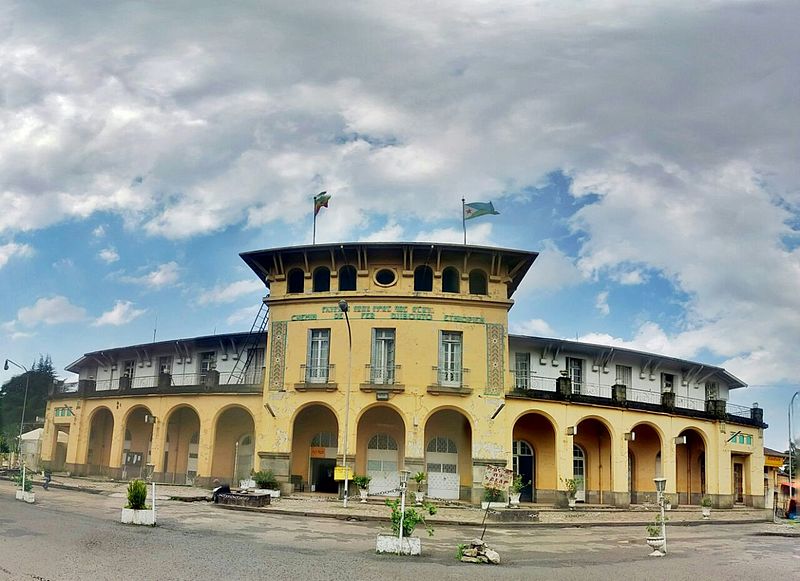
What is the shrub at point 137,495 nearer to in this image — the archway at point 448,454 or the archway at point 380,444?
the archway at point 380,444

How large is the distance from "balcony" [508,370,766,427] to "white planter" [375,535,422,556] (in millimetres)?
17957

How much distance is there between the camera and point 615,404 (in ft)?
120

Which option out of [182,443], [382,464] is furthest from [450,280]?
[182,443]

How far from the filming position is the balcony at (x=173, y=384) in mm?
37906

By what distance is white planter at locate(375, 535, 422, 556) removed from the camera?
672 inches

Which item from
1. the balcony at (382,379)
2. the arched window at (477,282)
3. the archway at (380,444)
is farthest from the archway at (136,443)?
the arched window at (477,282)

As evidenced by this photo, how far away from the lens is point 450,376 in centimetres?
3456

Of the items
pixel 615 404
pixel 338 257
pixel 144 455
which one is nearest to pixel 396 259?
pixel 338 257

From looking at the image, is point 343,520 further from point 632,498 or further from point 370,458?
point 632,498

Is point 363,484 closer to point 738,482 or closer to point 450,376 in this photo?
point 450,376

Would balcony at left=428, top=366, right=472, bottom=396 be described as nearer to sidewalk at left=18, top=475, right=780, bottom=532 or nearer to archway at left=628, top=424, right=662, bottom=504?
sidewalk at left=18, top=475, right=780, bottom=532

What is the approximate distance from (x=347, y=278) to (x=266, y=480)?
10258 mm

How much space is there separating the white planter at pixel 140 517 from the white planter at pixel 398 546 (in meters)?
7.37

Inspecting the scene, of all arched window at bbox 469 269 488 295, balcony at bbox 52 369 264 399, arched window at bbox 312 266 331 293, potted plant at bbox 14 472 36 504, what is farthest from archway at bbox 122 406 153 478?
arched window at bbox 469 269 488 295
